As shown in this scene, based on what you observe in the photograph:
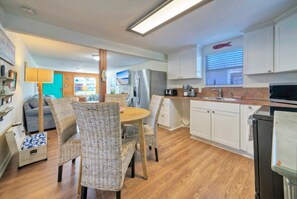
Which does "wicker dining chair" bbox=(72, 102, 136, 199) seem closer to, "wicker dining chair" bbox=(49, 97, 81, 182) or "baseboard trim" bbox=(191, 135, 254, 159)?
"wicker dining chair" bbox=(49, 97, 81, 182)

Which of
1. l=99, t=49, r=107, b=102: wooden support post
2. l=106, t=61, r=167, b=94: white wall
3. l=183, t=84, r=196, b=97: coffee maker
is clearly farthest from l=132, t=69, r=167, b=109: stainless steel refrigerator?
l=99, t=49, r=107, b=102: wooden support post

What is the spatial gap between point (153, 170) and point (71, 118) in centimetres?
136

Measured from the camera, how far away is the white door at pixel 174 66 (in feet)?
12.4

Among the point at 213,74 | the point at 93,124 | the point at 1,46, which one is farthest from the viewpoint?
the point at 213,74

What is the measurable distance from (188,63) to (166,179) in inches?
111

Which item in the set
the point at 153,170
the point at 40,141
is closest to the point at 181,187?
the point at 153,170

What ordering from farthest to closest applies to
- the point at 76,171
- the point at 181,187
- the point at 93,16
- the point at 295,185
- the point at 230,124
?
the point at 230,124, the point at 93,16, the point at 76,171, the point at 181,187, the point at 295,185

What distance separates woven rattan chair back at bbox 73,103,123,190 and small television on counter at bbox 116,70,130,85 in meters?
4.50

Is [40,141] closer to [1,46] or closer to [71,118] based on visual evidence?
[71,118]

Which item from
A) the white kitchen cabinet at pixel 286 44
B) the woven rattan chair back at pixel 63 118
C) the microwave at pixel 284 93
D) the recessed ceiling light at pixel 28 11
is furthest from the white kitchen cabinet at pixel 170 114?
the recessed ceiling light at pixel 28 11

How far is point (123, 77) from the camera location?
597 centimetres

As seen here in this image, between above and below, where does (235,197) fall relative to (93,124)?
below

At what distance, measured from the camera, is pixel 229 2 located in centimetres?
168

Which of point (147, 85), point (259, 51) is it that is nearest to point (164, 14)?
point (259, 51)
